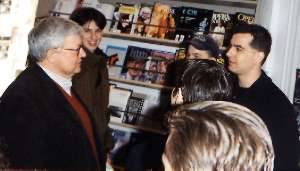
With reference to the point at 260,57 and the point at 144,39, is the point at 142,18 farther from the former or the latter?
the point at 260,57

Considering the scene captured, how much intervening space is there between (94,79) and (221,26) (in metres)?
0.94

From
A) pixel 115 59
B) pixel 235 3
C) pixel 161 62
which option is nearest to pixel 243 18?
pixel 235 3

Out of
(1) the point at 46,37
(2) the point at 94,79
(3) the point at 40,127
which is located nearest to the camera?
(3) the point at 40,127

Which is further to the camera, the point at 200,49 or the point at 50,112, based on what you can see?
the point at 200,49

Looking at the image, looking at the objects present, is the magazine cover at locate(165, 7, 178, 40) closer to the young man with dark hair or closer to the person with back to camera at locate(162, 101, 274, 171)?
the young man with dark hair

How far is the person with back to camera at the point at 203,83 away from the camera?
1178 millimetres

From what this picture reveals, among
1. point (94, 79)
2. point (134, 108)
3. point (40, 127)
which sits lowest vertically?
point (134, 108)

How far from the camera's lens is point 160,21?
270 cm

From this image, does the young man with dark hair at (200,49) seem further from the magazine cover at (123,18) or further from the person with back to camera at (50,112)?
the magazine cover at (123,18)

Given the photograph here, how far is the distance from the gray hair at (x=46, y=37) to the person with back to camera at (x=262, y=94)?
2.46ft

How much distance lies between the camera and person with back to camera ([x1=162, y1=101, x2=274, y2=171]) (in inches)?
26.4

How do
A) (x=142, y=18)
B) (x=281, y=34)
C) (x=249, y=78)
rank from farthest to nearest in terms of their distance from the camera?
(x=142, y=18) < (x=281, y=34) < (x=249, y=78)

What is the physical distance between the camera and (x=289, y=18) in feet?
7.63

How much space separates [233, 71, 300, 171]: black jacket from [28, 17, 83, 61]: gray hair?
752 millimetres
